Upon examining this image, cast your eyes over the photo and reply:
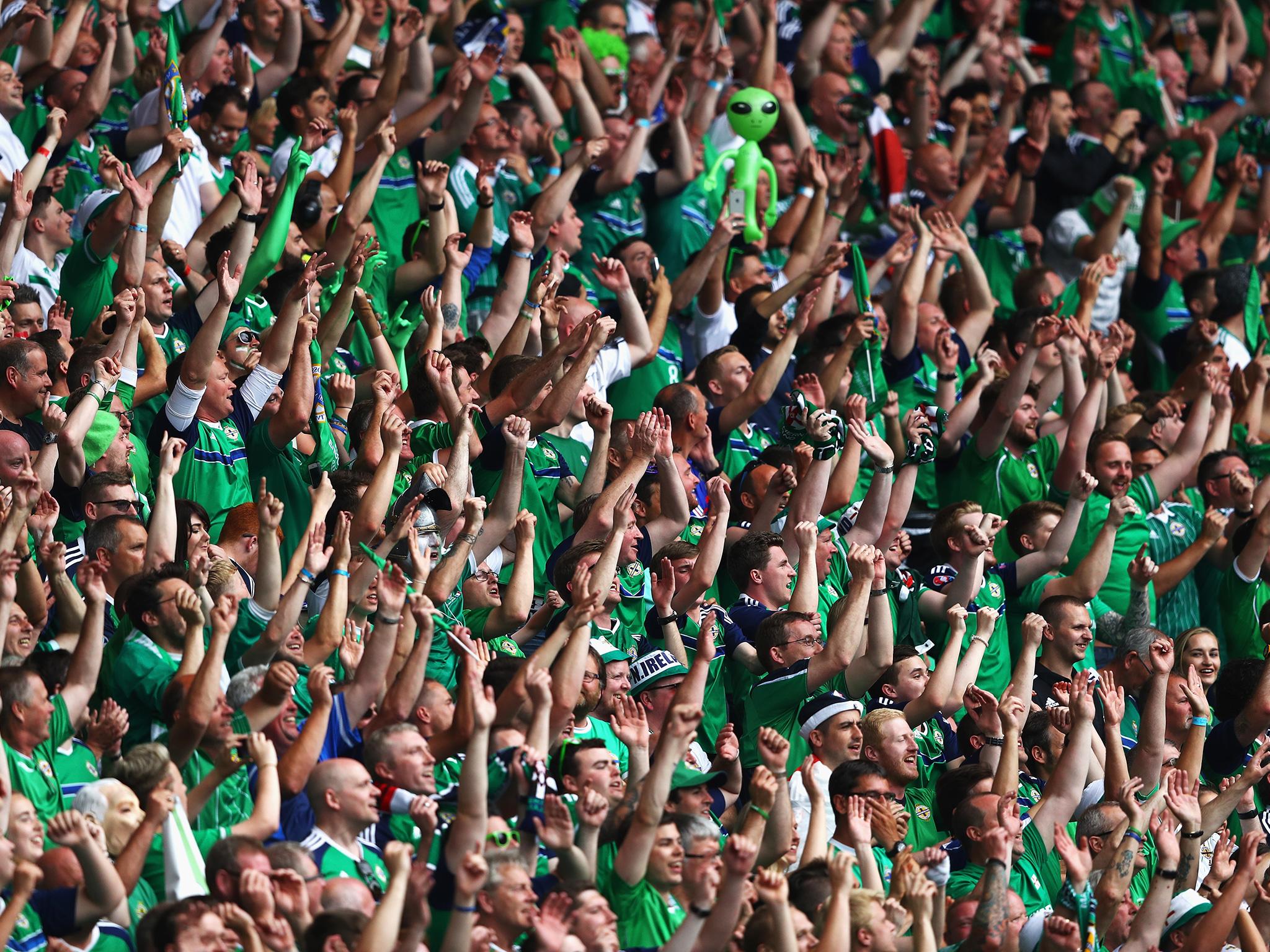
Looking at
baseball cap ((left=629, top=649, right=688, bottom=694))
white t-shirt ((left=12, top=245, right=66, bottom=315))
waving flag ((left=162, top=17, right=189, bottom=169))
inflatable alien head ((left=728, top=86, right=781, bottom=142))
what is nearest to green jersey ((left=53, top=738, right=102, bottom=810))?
baseball cap ((left=629, top=649, right=688, bottom=694))

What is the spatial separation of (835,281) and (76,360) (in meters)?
3.85

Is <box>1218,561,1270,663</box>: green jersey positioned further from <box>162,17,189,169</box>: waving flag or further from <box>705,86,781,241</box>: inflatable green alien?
<box>162,17,189,169</box>: waving flag

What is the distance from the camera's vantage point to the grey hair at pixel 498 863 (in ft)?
21.0

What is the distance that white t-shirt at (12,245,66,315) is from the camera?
9227 millimetres

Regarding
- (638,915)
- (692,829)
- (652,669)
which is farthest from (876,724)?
(638,915)

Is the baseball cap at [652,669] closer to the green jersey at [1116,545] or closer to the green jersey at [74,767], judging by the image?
the green jersey at [74,767]

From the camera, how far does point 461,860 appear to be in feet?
20.6

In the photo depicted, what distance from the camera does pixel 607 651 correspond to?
8.03 m

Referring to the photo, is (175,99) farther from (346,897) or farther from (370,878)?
(346,897)

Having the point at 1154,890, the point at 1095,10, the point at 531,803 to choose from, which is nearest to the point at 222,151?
the point at 531,803

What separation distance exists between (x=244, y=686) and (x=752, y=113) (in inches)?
214

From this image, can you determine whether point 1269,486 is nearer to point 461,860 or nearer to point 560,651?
point 560,651

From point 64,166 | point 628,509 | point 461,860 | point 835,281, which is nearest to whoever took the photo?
point 461,860

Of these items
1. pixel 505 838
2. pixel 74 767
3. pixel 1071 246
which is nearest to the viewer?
pixel 505 838
